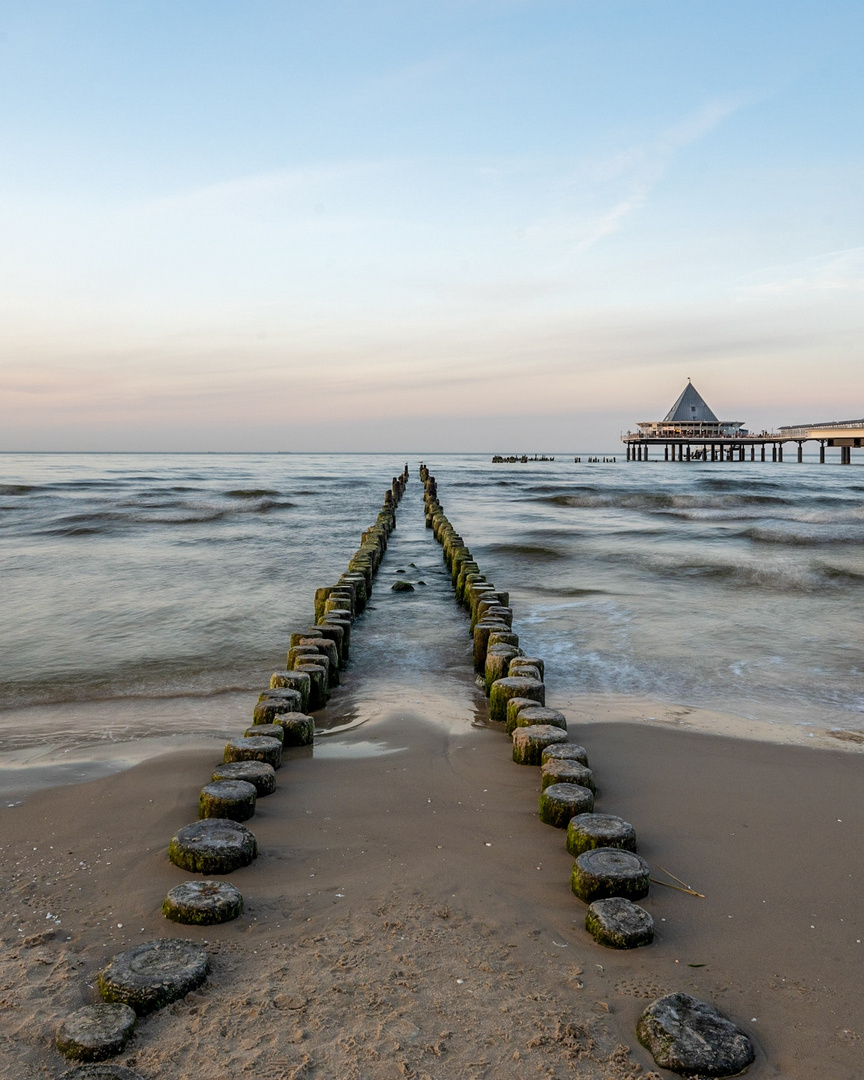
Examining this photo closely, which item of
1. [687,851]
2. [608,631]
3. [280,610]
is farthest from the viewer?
[280,610]

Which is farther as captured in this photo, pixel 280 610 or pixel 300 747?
pixel 280 610

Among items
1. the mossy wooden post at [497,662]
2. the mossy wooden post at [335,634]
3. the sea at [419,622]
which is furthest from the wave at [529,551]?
the mossy wooden post at [497,662]

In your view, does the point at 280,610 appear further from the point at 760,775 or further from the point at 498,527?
the point at 498,527

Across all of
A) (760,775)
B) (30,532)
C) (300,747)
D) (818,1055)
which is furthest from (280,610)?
(30,532)

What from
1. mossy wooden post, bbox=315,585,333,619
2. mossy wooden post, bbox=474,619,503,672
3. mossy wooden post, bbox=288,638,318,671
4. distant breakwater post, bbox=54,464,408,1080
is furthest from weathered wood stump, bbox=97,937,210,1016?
mossy wooden post, bbox=315,585,333,619

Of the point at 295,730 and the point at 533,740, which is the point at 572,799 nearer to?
the point at 533,740

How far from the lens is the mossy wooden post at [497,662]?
650 centimetres

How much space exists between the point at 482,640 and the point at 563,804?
11.7 ft

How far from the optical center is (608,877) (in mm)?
3291

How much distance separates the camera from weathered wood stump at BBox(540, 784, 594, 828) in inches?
159

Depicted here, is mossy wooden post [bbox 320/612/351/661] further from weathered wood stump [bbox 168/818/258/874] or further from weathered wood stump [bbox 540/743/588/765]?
weathered wood stump [bbox 168/818/258/874]

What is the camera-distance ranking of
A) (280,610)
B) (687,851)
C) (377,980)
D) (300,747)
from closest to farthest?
1. (377,980)
2. (687,851)
3. (300,747)
4. (280,610)

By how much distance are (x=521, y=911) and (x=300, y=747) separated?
96.0 inches

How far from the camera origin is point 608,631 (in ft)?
32.5
